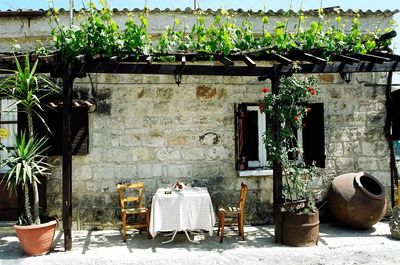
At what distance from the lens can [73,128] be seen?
6.02 metres

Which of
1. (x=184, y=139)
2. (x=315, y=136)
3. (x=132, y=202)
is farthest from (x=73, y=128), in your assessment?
(x=315, y=136)

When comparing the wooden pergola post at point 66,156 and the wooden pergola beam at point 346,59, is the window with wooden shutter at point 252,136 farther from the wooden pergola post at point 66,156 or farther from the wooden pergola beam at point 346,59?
the wooden pergola post at point 66,156

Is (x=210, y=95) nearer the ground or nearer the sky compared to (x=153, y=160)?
nearer the sky

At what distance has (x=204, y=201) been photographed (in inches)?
207

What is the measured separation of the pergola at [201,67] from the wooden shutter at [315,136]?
1.14m

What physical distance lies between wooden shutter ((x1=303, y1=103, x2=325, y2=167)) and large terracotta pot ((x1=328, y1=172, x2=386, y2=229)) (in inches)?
27.5

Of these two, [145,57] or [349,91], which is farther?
[349,91]

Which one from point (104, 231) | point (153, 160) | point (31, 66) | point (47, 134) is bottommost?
point (104, 231)

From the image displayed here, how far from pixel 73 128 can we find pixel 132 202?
1.64m

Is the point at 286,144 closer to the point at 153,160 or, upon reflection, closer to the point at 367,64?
the point at 367,64

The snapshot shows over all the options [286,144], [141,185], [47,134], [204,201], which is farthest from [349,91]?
[47,134]

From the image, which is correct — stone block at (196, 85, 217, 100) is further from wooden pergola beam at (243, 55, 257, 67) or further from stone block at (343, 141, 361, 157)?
stone block at (343, 141, 361, 157)

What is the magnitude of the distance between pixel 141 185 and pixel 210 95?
2039 mm

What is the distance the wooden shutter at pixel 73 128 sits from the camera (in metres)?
6.01
